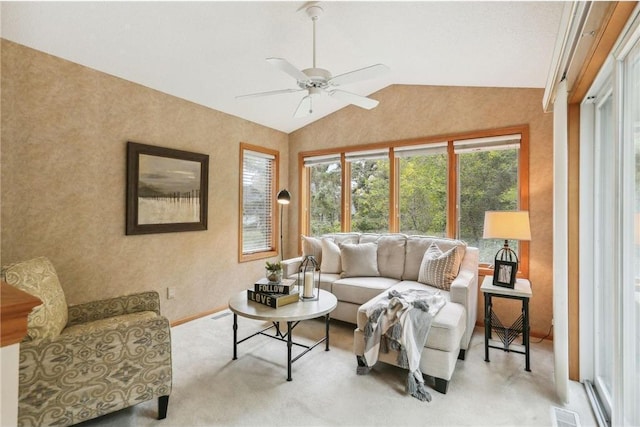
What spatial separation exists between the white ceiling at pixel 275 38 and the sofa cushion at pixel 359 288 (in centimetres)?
225

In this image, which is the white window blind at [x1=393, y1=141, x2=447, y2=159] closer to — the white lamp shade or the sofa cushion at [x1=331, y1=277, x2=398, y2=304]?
the white lamp shade

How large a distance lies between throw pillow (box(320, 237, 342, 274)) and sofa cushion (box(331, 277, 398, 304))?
13.3 inches

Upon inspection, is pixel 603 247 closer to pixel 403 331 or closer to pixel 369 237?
pixel 403 331

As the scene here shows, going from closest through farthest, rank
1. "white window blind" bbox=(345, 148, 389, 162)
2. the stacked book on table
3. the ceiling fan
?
the ceiling fan
the stacked book on table
"white window blind" bbox=(345, 148, 389, 162)

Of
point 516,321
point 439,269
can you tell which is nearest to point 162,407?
point 439,269

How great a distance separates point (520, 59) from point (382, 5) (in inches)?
52.6

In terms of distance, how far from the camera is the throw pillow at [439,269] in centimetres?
315

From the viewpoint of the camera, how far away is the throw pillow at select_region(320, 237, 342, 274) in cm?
386


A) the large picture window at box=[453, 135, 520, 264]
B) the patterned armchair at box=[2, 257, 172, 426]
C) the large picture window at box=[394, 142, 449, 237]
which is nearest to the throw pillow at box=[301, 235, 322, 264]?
the large picture window at box=[394, 142, 449, 237]

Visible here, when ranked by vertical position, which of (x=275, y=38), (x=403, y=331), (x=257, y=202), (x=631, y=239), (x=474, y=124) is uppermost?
(x=275, y=38)

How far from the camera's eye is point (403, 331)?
7.66 feet

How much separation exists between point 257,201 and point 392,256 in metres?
2.09

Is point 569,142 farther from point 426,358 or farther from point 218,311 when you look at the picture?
point 218,311

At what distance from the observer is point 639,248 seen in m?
1.44
